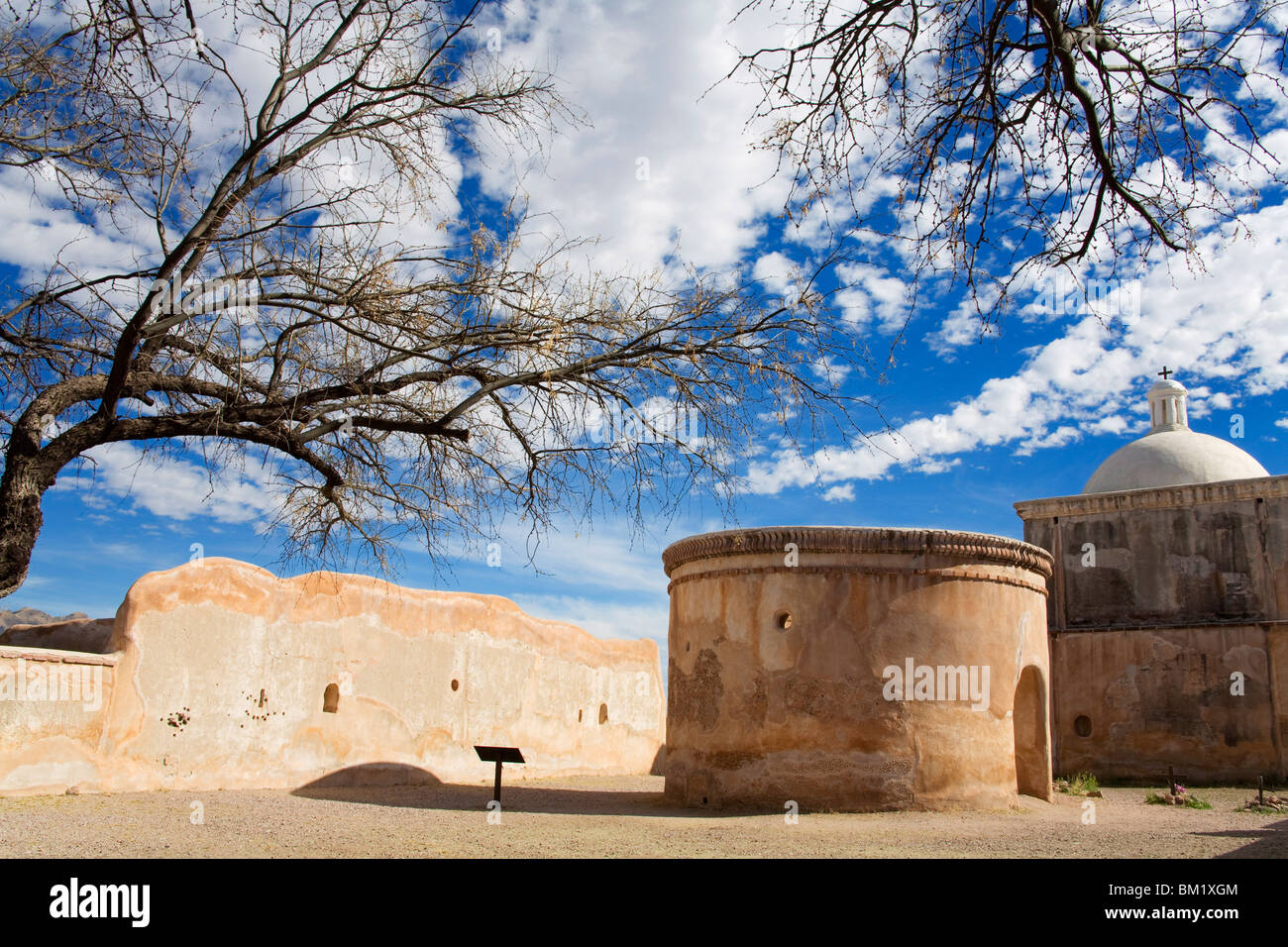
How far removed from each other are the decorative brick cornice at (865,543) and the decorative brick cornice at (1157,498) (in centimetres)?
1026

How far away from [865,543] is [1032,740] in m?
4.10

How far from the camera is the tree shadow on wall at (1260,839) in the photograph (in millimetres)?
7383

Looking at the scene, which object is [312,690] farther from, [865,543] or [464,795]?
[865,543]

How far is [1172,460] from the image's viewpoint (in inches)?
889

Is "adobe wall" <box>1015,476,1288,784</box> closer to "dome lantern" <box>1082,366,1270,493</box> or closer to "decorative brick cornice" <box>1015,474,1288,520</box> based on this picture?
"decorative brick cornice" <box>1015,474,1288,520</box>

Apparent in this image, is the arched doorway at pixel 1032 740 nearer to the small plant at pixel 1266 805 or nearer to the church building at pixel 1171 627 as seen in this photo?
the small plant at pixel 1266 805

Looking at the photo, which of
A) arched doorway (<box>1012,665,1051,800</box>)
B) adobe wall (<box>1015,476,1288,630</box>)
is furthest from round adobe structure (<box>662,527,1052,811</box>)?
adobe wall (<box>1015,476,1288,630</box>)

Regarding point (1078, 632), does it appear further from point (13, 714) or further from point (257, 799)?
point (13, 714)

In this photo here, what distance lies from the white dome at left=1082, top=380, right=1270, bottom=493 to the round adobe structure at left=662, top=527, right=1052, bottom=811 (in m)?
12.0

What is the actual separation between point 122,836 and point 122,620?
5.25 metres

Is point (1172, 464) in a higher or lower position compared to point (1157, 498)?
higher

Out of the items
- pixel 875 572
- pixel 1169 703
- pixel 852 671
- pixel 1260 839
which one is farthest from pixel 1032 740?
pixel 1169 703

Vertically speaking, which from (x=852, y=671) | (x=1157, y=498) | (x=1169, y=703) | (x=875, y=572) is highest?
(x=1157, y=498)

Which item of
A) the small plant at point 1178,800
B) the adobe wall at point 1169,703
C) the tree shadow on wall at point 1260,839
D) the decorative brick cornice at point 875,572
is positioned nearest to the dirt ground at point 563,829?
the tree shadow on wall at point 1260,839
